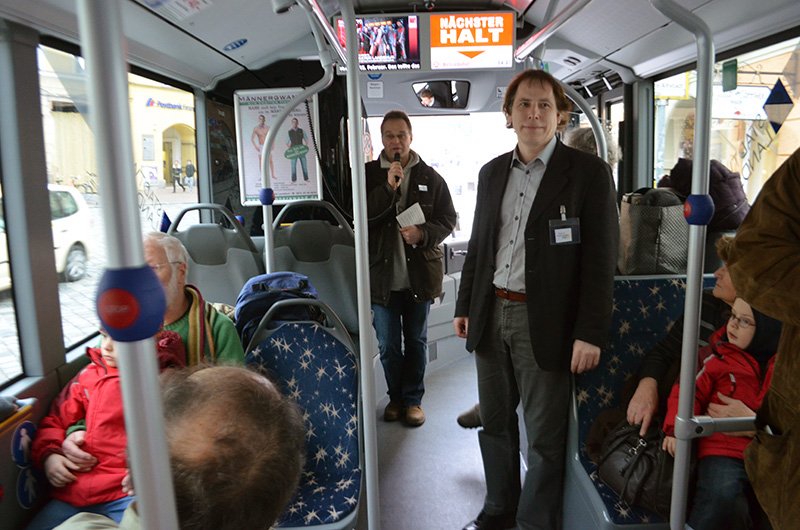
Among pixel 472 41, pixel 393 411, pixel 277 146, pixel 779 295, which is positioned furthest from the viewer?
pixel 277 146

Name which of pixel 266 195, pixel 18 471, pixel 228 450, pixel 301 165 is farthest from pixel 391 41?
pixel 228 450

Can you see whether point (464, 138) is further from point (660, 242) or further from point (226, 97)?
point (660, 242)

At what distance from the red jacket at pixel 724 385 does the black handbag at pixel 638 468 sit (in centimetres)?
8

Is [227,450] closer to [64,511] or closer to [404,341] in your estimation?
[64,511]

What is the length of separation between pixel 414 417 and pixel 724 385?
2056 mm

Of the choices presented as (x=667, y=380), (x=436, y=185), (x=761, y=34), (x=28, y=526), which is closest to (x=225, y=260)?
(x=436, y=185)

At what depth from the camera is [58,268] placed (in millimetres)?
2164

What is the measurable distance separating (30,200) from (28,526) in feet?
3.48

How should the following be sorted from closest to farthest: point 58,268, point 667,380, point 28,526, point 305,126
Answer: point 28,526 < point 667,380 < point 58,268 < point 305,126

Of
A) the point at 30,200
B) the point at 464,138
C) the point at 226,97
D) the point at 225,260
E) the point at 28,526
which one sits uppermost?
the point at 226,97

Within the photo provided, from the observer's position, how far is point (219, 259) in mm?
3521

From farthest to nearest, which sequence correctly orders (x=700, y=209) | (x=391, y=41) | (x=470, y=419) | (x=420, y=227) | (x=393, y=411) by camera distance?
(x=391, y=41) < (x=393, y=411) < (x=470, y=419) < (x=420, y=227) < (x=700, y=209)

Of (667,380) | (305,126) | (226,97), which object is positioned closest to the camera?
(667,380)

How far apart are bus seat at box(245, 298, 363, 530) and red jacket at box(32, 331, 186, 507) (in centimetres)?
33
